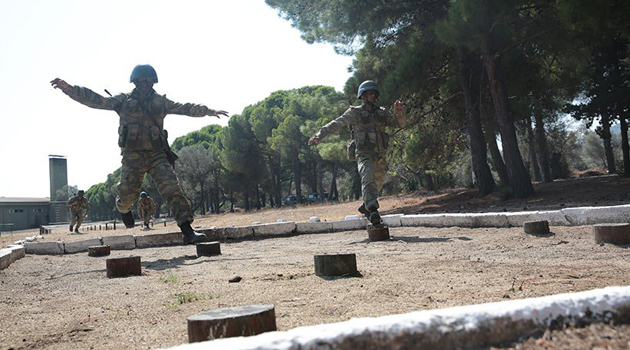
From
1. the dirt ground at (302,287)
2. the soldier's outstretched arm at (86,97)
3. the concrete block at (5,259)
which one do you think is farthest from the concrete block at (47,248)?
the soldier's outstretched arm at (86,97)

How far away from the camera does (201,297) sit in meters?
3.47

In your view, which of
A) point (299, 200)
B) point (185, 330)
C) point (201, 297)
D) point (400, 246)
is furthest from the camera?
point (299, 200)

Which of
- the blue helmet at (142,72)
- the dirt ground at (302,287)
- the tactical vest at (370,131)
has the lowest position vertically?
the dirt ground at (302,287)

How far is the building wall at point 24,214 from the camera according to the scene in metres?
71.7

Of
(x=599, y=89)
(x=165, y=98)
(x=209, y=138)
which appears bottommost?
(x=165, y=98)

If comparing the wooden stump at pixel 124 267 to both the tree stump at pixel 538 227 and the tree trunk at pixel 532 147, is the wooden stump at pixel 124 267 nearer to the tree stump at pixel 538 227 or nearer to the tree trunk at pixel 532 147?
the tree stump at pixel 538 227

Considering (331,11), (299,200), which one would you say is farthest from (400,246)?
(299,200)

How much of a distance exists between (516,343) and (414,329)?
368 mm

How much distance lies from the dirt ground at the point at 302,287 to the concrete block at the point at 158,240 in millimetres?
3000

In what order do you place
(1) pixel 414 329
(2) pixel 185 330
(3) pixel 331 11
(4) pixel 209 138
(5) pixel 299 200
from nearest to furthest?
1. (1) pixel 414 329
2. (2) pixel 185 330
3. (3) pixel 331 11
4. (5) pixel 299 200
5. (4) pixel 209 138

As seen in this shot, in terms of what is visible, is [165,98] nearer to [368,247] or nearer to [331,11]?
[368,247]

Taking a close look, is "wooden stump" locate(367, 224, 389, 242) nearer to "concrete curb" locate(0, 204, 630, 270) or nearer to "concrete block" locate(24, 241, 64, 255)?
"concrete curb" locate(0, 204, 630, 270)

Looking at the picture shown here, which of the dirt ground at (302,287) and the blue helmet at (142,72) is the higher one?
the blue helmet at (142,72)

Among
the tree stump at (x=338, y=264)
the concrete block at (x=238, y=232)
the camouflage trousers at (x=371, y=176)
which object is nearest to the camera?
the tree stump at (x=338, y=264)
